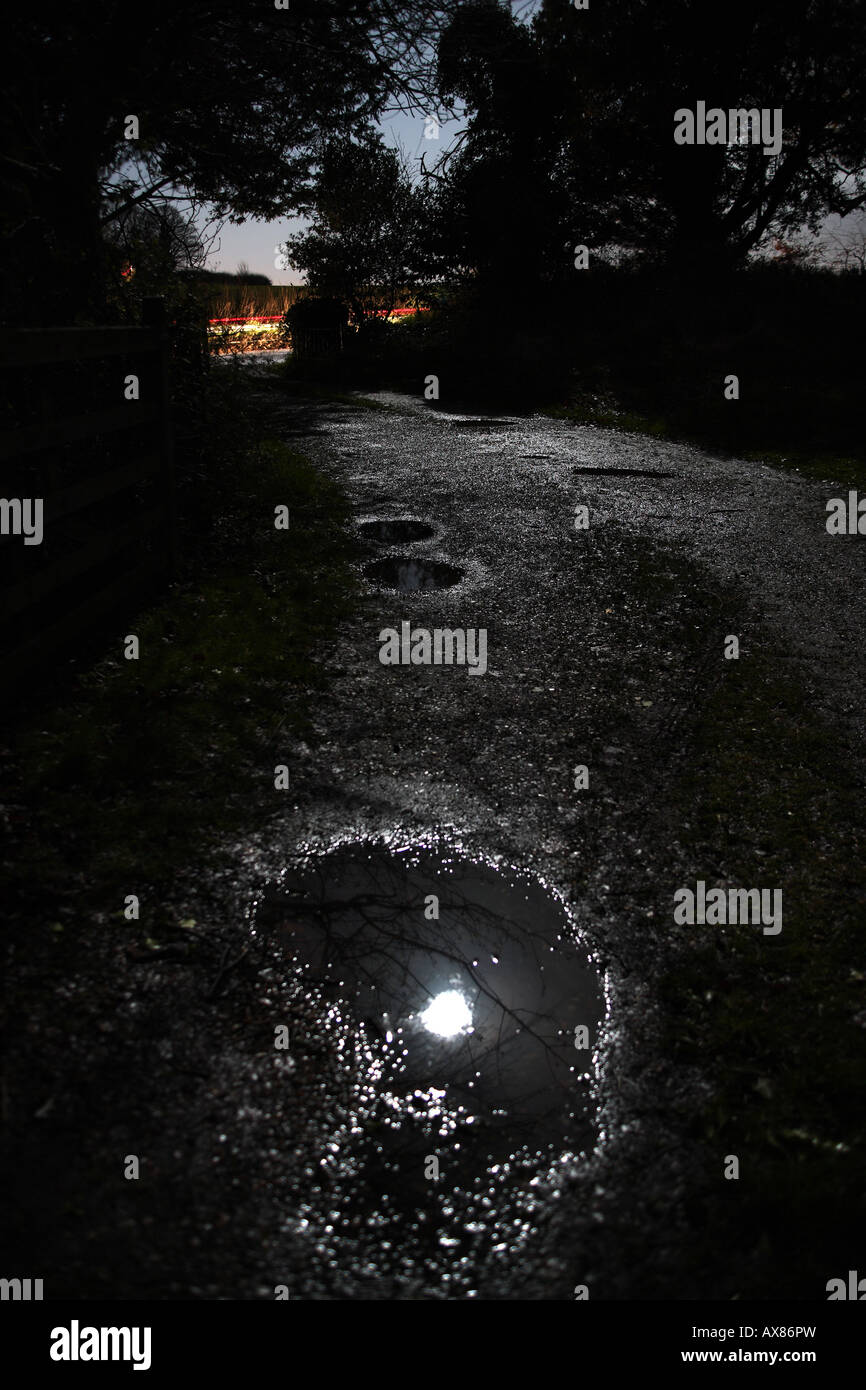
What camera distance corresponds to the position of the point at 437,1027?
2.86 metres

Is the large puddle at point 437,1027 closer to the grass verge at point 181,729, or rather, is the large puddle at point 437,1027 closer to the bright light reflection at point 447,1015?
the bright light reflection at point 447,1015

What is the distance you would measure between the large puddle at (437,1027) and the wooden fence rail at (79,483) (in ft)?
7.69

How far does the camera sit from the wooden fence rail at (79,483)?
4602mm

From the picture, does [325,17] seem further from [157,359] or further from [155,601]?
[155,601]

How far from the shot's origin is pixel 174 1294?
6.70ft

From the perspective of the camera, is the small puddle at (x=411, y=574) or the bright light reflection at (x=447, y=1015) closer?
the bright light reflection at (x=447, y=1015)

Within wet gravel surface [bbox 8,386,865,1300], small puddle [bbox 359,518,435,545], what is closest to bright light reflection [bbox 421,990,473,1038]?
wet gravel surface [bbox 8,386,865,1300]

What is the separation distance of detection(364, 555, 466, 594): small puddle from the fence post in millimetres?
1487

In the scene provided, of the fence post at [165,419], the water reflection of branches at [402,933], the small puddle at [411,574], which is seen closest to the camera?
the water reflection of branches at [402,933]

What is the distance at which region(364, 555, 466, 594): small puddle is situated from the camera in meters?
7.06

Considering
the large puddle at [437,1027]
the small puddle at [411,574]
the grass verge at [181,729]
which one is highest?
the small puddle at [411,574]

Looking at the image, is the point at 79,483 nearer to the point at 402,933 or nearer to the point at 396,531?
the point at 402,933

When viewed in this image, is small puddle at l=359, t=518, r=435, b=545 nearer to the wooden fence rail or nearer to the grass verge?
the grass verge

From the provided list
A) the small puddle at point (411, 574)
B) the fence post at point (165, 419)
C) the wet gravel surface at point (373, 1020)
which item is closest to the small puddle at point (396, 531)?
the small puddle at point (411, 574)
